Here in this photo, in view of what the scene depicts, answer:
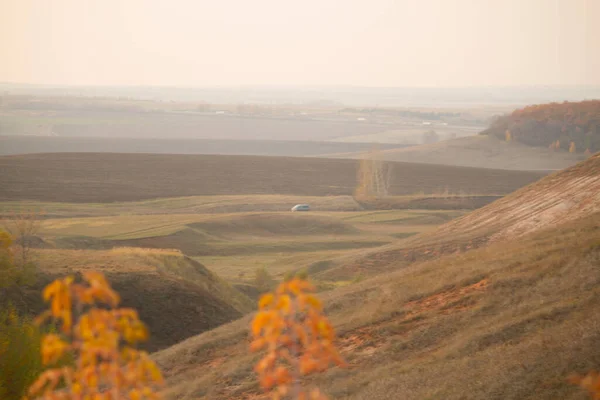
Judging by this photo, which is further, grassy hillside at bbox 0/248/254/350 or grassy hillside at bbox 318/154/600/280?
grassy hillside at bbox 318/154/600/280

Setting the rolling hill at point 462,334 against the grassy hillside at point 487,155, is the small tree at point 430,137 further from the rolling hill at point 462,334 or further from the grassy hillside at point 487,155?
the rolling hill at point 462,334

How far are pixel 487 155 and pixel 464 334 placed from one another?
107 metres

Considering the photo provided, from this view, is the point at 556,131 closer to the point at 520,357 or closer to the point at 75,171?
the point at 75,171

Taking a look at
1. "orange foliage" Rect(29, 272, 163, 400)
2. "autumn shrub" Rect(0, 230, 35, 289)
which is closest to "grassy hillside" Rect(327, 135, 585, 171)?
"autumn shrub" Rect(0, 230, 35, 289)

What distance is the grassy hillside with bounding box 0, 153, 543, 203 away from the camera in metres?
77.9

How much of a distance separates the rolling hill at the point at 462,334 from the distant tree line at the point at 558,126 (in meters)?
97.9

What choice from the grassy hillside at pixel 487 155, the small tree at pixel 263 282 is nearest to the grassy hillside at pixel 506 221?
the small tree at pixel 263 282

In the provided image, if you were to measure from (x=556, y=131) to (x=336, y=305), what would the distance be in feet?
346

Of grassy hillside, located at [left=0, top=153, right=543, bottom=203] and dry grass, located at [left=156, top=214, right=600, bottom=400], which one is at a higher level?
dry grass, located at [left=156, top=214, right=600, bottom=400]

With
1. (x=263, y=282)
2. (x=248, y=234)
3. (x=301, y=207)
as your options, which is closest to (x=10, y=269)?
(x=263, y=282)

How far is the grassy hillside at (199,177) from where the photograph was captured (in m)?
77.9

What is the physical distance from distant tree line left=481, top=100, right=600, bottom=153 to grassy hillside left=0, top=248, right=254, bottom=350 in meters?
92.3

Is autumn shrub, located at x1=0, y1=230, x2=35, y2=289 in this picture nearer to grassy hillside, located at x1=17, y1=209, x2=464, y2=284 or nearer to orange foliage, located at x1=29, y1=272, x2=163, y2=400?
grassy hillside, located at x1=17, y1=209, x2=464, y2=284

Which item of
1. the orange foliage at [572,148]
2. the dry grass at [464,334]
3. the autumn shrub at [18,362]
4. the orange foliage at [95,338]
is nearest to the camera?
the orange foliage at [95,338]
